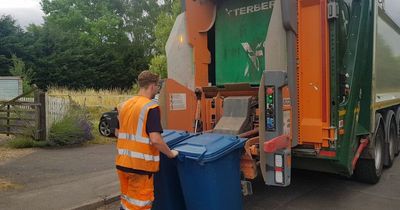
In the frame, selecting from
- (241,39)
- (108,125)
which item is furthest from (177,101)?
(108,125)

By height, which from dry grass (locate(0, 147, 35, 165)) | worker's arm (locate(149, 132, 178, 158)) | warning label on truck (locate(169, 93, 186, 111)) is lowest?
dry grass (locate(0, 147, 35, 165))

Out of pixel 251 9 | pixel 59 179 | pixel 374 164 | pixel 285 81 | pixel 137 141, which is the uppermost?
pixel 251 9

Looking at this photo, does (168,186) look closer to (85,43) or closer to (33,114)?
(33,114)

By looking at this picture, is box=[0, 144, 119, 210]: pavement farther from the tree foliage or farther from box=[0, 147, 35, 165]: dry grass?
the tree foliage

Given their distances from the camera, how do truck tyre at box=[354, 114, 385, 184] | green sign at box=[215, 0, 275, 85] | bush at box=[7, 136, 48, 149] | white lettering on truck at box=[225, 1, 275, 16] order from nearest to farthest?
white lettering on truck at box=[225, 1, 275, 16]
green sign at box=[215, 0, 275, 85]
truck tyre at box=[354, 114, 385, 184]
bush at box=[7, 136, 48, 149]

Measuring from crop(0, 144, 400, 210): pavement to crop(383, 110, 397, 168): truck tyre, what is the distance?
0.20m

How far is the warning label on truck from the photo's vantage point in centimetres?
588

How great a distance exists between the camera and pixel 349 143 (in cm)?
523

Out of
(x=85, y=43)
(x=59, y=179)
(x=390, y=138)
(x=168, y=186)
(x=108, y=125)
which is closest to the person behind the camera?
(x=168, y=186)

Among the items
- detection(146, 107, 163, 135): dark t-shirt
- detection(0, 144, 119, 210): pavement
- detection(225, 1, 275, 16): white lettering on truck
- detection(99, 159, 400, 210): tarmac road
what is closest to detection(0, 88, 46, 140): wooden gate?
detection(0, 144, 119, 210): pavement

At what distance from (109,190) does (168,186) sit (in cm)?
207

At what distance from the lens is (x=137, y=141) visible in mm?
3945

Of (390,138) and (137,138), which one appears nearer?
(137,138)

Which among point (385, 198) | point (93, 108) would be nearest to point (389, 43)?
point (385, 198)
